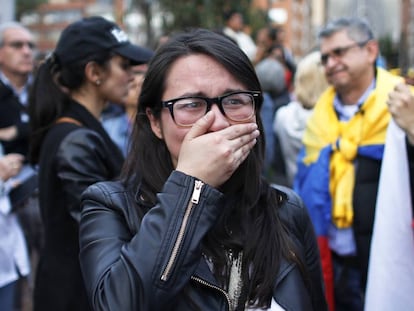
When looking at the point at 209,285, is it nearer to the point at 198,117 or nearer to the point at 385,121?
the point at 198,117

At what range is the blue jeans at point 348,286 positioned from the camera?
3469 millimetres

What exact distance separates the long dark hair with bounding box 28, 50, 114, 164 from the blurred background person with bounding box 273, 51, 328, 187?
2.01 m

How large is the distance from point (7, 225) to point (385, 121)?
2.24 meters

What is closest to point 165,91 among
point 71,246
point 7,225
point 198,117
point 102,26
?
point 198,117

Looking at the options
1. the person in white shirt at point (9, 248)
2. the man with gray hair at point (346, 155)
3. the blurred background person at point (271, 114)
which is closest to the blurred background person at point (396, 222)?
the man with gray hair at point (346, 155)

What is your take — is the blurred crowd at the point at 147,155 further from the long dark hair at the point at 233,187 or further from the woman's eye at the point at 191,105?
the woman's eye at the point at 191,105

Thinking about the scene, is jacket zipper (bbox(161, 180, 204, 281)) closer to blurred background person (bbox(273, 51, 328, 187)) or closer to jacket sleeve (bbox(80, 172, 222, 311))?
jacket sleeve (bbox(80, 172, 222, 311))

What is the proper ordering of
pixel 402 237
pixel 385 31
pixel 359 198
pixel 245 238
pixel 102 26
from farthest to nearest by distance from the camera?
pixel 385 31, pixel 359 198, pixel 102 26, pixel 402 237, pixel 245 238

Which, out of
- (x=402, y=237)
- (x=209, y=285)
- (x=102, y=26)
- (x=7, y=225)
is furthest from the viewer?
(x=7, y=225)

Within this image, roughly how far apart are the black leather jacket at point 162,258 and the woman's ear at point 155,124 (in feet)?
0.76

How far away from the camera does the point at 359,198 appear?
330 centimetres

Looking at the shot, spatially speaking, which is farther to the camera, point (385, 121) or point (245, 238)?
point (385, 121)

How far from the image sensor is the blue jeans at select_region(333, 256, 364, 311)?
11.4 feet

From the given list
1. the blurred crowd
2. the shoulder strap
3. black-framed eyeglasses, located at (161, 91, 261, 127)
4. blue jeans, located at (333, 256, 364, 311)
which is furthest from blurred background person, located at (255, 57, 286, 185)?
black-framed eyeglasses, located at (161, 91, 261, 127)
